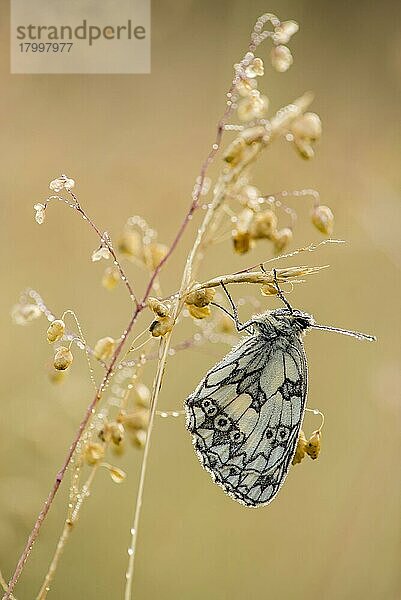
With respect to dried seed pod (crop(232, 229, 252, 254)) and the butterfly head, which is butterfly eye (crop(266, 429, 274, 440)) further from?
dried seed pod (crop(232, 229, 252, 254))

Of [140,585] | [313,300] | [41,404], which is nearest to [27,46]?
[41,404]

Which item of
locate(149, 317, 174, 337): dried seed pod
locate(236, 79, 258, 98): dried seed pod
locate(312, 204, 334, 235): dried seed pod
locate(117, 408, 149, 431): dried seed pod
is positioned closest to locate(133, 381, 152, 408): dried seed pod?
locate(117, 408, 149, 431): dried seed pod

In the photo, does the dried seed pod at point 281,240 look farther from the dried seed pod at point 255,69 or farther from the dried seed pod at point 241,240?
the dried seed pod at point 255,69

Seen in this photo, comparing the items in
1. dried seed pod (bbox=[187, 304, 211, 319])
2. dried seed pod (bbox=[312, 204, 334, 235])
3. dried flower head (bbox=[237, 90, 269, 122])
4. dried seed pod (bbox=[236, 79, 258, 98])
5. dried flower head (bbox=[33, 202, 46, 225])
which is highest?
dried seed pod (bbox=[236, 79, 258, 98])

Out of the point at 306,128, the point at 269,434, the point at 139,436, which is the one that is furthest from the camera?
the point at 269,434

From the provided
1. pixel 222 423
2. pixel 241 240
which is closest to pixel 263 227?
pixel 241 240

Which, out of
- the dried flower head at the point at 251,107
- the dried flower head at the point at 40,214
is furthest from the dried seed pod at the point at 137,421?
the dried flower head at the point at 251,107

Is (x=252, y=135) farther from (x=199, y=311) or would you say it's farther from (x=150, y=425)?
(x=150, y=425)
